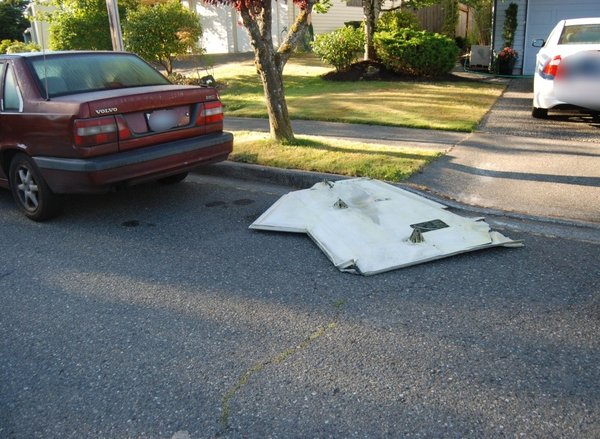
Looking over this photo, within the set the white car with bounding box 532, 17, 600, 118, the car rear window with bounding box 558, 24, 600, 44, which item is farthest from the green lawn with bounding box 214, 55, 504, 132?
the car rear window with bounding box 558, 24, 600, 44

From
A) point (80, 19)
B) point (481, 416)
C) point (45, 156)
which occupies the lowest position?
point (481, 416)

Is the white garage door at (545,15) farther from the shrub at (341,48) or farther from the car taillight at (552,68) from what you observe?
the car taillight at (552,68)

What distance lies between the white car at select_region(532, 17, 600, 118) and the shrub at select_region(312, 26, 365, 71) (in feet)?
23.4

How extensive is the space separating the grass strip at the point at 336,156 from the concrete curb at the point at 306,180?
16 cm

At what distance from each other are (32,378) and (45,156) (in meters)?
2.76

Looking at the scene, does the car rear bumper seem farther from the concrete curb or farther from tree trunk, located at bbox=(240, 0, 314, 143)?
tree trunk, located at bbox=(240, 0, 314, 143)

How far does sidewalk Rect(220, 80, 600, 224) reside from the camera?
223 inches

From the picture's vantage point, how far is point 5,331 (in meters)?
3.59

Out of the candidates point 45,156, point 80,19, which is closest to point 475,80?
point 80,19

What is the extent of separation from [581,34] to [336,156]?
5.28 metres

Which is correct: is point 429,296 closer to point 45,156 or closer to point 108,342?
point 108,342

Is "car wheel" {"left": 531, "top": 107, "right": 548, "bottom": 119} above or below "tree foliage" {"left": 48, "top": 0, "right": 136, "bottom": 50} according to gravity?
below

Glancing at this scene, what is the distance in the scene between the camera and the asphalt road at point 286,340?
8.89 feet

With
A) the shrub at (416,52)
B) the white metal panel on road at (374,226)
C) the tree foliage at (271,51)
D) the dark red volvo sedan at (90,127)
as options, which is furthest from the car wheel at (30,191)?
the shrub at (416,52)
